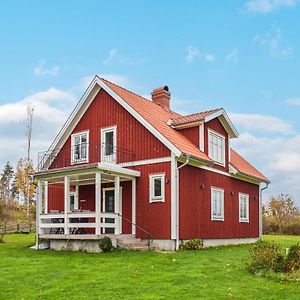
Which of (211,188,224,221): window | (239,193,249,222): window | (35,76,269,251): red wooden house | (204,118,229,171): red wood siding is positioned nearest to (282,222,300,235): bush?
(239,193,249,222): window

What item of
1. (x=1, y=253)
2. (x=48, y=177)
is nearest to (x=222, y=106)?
(x=48, y=177)

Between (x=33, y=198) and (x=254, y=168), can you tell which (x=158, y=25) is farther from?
(x=33, y=198)

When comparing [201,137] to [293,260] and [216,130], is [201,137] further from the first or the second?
[293,260]

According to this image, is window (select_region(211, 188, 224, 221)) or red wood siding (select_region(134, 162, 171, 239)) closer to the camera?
red wood siding (select_region(134, 162, 171, 239))

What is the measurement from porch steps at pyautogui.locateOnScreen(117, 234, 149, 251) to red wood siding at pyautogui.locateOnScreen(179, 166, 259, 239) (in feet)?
5.14

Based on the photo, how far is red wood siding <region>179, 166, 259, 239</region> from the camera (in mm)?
19797

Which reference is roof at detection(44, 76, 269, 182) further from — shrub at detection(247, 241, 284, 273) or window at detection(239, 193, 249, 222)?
shrub at detection(247, 241, 284, 273)

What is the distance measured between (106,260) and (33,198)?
115 ft

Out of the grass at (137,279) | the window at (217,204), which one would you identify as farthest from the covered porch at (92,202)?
the window at (217,204)

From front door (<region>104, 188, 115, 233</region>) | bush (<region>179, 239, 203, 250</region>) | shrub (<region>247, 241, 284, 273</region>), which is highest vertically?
front door (<region>104, 188, 115, 233</region>)

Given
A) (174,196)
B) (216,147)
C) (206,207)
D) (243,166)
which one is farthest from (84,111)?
(243,166)

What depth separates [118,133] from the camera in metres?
21.6

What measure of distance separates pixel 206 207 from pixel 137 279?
1053cm

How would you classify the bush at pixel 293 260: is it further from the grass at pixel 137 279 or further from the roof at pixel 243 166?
the roof at pixel 243 166
